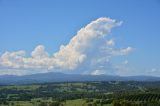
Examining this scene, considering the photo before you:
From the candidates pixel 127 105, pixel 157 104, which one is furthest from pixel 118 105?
pixel 157 104

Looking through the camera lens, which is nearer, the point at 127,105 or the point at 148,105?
the point at 127,105

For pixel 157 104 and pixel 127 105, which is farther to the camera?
pixel 157 104

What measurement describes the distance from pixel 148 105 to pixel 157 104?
5.03 meters

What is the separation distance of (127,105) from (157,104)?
214 feet

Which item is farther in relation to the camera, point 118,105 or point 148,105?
point 148,105

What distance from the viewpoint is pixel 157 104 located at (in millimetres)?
196375

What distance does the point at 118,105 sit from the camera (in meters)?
132

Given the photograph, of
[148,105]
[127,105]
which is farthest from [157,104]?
[127,105]

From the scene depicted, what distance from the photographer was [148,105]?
19888 centimetres

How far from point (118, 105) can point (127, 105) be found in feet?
19.3

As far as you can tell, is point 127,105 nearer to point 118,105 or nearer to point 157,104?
point 118,105

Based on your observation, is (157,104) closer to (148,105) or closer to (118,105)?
(148,105)

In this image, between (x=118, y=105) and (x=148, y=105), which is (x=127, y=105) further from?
(x=148, y=105)
